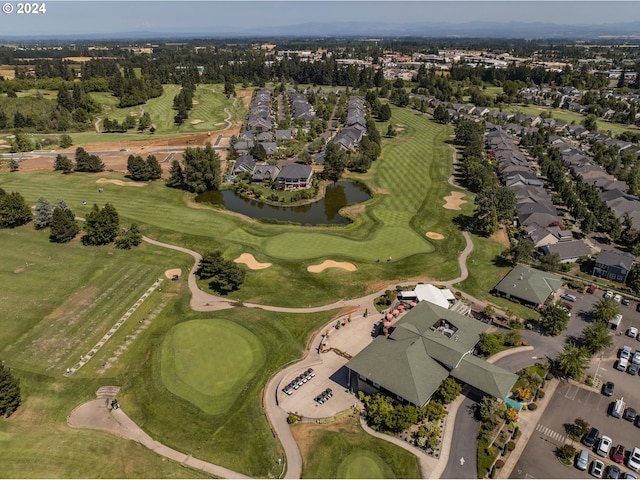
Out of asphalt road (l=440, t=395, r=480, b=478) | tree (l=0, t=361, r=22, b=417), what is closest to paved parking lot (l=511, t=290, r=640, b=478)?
asphalt road (l=440, t=395, r=480, b=478)

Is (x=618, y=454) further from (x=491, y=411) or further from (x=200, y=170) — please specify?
(x=200, y=170)

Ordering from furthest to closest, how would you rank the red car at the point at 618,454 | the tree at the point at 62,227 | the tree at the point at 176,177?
the tree at the point at 176,177
the tree at the point at 62,227
the red car at the point at 618,454

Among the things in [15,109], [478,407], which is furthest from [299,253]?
[15,109]

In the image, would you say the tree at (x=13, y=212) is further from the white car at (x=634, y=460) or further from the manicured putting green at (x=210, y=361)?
the white car at (x=634, y=460)

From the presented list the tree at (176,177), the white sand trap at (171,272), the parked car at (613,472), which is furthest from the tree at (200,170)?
the parked car at (613,472)

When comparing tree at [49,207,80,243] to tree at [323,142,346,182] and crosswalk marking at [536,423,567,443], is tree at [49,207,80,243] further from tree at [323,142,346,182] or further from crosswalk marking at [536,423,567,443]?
crosswalk marking at [536,423,567,443]

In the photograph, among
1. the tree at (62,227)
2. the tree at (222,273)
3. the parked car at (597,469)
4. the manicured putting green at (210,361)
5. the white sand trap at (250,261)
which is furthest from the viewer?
the tree at (62,227)

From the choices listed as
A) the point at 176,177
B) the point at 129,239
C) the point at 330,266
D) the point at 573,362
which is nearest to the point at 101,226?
the point at 129,239
